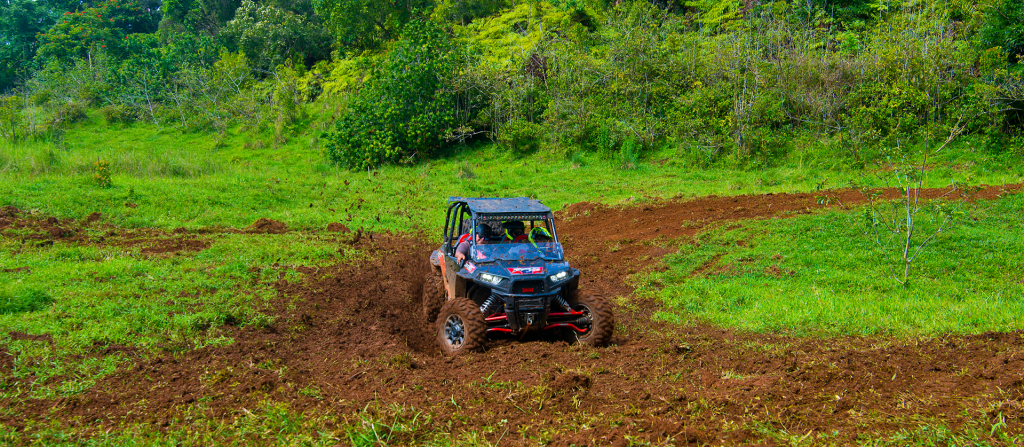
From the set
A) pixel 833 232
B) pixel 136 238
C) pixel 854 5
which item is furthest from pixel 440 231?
pixel 854 5

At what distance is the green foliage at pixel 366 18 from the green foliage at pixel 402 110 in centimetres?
1139

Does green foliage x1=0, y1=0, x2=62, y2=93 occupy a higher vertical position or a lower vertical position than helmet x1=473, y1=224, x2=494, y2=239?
higher

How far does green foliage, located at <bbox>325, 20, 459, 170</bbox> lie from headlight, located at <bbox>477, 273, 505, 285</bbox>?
18031 mm

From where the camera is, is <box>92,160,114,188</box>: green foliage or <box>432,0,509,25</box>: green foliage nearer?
<box>92,160,114,188</box>: green foliage

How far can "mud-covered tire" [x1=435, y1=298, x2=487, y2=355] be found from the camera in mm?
6281

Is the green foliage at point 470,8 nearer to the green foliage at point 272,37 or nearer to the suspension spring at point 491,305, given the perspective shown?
the green foliage at point 272,37

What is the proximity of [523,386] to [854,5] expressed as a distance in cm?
2651

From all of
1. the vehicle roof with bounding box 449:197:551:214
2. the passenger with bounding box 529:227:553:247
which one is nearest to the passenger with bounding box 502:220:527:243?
the passenger with bounding box 529:227:553:247

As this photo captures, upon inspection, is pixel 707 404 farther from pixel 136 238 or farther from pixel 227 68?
pixel 227 68

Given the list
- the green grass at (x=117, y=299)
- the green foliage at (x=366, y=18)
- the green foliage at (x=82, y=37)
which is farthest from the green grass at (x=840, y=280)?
the green foliage at (x=82, y=37)

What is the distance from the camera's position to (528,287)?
6.54m

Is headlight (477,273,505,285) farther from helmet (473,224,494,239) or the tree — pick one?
the tree

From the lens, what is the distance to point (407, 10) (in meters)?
37.0

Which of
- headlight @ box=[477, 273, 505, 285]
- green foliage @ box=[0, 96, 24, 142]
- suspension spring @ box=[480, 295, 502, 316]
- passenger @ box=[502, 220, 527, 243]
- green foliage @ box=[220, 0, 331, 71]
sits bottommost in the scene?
suspension spring @ box=[480, 295, 502, 316]
